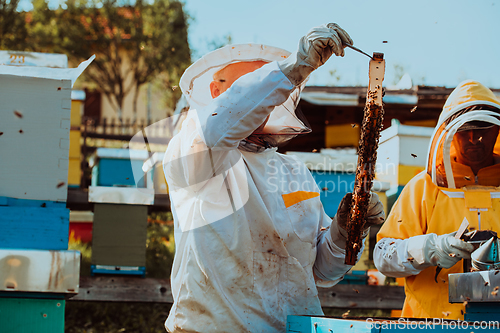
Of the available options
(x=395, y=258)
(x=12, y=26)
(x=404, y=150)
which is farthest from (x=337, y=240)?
(x=12, y=26)

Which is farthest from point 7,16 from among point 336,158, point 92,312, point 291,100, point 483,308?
point 483,308

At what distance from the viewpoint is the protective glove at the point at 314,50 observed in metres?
1.59

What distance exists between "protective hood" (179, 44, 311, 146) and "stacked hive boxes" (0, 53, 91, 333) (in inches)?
50.0

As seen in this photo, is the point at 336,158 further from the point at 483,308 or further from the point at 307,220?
the point at 483,308

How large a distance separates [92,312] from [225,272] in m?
4.15

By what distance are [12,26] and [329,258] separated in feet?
40.9

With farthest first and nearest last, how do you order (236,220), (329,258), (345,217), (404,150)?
(404,150) → (329,258) → (345,217) → (236,220)

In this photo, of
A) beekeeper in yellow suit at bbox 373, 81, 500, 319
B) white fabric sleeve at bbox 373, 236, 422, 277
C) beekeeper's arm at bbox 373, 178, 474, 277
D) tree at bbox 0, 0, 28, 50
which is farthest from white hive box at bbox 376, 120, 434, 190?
tree at bbox 0, 0, 28, 50

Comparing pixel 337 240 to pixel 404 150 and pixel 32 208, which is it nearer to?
pixel 32 208

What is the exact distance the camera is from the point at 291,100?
222 centimetres

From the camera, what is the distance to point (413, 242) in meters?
2.34

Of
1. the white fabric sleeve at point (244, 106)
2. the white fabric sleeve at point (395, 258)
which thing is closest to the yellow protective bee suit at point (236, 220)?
the white fabric sleeve at point (244, 106)

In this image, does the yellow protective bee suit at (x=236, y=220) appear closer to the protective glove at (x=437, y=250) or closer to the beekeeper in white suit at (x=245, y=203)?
the beekeeper in white suit at (x=245, y=203)

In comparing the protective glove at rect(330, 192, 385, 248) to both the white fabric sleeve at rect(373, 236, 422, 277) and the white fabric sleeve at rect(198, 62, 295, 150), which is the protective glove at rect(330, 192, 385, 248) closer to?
the white fabric sleeve at rect(373, 236, 422, 277)
